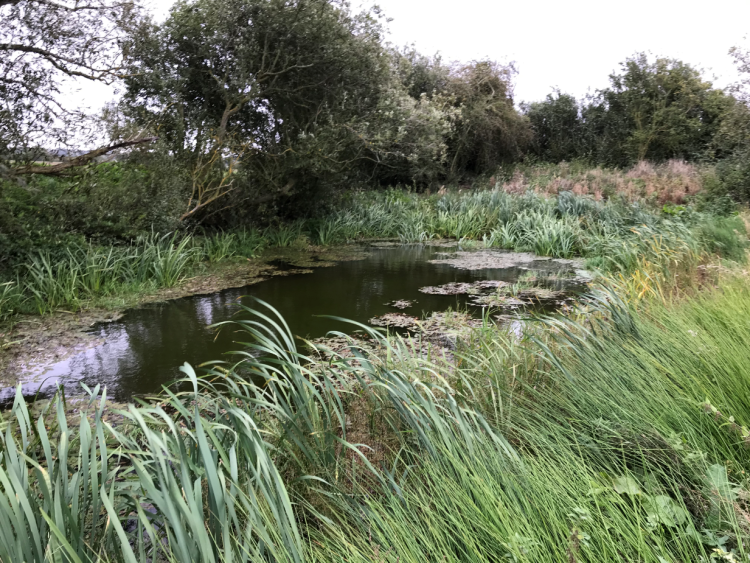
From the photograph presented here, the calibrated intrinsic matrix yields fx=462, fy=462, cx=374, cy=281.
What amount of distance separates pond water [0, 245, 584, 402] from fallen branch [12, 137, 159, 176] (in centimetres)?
185

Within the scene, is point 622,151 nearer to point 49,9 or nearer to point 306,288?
point 306,288

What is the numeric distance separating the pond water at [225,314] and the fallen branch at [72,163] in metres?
1.85

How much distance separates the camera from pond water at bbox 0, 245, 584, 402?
3.44 m

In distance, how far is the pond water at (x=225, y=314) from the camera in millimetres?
3439

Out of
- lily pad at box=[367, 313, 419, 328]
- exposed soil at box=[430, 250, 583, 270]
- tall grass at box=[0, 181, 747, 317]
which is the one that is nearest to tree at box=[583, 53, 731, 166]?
tall grass at box=[0, 181, 747, 317]

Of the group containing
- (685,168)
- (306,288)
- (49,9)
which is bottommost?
(306,288)

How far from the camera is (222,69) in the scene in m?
7.84

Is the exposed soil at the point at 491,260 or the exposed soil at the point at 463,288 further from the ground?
the exposed soil at the point at 491,260

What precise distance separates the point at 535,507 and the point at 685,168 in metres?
13.9

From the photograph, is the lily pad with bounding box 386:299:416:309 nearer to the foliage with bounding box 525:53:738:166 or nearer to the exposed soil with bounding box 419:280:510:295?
the exposed soil with bounding box 419:280:510:295

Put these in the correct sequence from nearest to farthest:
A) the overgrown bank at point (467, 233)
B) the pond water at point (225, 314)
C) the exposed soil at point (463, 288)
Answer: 1. the pond water at point (225, 314)
2. the overgrown bank at point (467, 233)
3. the exposed soil at point (463, 288)

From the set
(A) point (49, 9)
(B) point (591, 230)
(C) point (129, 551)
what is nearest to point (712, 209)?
(B) point (591, 230)

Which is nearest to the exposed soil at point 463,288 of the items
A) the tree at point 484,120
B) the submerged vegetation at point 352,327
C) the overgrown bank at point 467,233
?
the submerged vegetation at point 352,327

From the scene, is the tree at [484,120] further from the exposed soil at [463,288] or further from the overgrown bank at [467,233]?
the exposed soil at [463,288]
